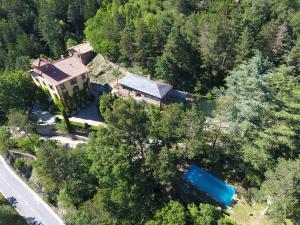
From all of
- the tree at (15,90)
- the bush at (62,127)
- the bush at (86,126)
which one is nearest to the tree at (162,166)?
the bush at (86,126)

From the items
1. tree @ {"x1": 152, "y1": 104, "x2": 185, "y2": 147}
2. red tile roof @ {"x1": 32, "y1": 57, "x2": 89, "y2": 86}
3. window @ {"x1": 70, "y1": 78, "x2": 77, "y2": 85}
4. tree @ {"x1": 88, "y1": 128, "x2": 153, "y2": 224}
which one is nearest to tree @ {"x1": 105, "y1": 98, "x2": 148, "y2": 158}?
tree @ {"x1": 152, "y1": 104, "x2": 185, "y2": 147}

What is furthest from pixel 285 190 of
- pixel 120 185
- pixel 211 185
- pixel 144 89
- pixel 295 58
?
pixel 144 89

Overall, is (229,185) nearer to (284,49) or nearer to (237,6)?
(284,49)

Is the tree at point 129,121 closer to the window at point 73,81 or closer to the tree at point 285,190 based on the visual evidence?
the tree at point 285,190

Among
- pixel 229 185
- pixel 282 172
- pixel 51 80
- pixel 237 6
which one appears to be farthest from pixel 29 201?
pixel 237 6

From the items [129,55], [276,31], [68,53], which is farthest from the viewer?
[68,53]

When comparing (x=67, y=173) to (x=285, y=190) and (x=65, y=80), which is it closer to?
(x=65, y=80)
